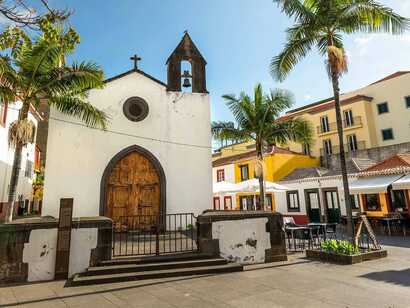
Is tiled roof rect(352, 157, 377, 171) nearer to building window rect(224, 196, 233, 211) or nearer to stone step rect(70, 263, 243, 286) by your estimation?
building window rect(224, 196, 233, 211)

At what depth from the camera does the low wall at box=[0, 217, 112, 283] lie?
672 cm

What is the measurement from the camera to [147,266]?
711cm

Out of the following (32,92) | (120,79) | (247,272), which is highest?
(120,79)

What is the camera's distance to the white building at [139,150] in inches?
442

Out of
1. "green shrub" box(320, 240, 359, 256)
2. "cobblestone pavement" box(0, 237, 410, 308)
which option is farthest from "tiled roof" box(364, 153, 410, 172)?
"cobblestone pavement" box(0, 237, 410, 308)

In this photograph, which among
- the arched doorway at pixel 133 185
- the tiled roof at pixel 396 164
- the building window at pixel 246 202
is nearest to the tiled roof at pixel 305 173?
the building window at pixel 246 202

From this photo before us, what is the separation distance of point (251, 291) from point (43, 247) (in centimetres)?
522

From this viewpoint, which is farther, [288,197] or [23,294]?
[288,197]

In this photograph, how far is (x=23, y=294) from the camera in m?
5.78

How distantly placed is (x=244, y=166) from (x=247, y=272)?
834 inches

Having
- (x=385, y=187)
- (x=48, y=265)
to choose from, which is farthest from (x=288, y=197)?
(x=48, y=265)

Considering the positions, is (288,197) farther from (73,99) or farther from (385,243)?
(73,99)

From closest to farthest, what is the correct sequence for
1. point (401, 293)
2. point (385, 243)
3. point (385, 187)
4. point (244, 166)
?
1. point (401, 293)
2. point (385, 243)
3. point (385, 187)
4. point (244, 166)

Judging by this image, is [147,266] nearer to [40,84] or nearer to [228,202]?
[40,84]
